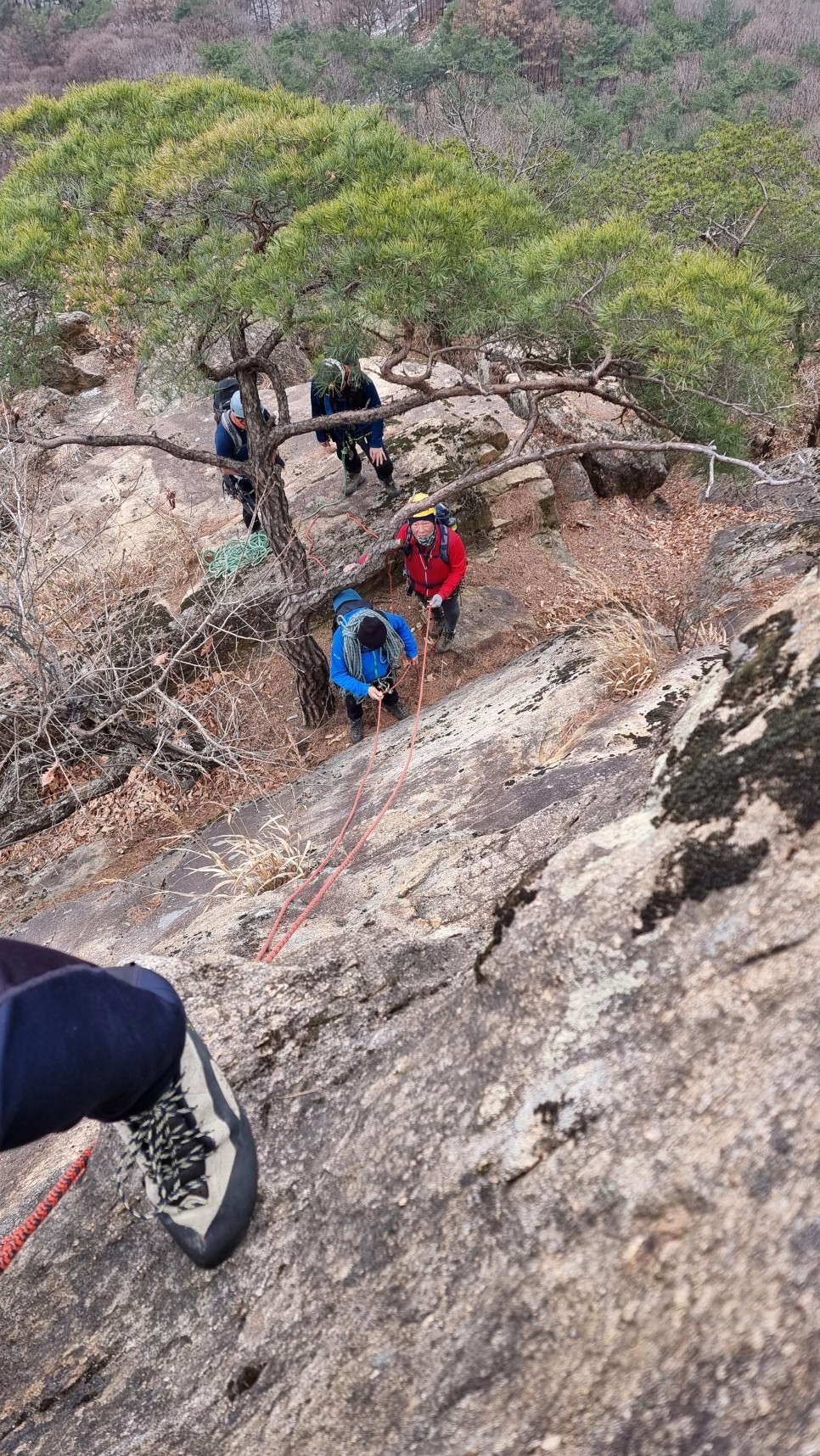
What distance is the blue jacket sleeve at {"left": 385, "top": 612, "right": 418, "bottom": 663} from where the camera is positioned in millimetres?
6695

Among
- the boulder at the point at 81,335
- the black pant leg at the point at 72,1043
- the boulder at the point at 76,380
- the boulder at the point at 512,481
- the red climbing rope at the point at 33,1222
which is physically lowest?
the red climbing rope at the point at 33,1222

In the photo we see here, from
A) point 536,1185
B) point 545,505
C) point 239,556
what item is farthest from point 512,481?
point 536,1185

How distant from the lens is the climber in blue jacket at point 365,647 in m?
6.36

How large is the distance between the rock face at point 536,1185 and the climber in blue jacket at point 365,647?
3717mm

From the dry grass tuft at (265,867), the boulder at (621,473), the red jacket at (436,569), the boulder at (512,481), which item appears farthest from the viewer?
the boulder at (621,473)

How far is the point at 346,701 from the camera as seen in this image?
23.7 feet

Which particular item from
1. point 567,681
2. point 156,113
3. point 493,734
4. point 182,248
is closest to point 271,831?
point 493,734

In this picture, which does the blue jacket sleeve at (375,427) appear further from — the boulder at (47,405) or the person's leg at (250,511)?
the boulder at (47,405)

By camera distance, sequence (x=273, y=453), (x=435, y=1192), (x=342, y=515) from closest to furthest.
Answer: (x=435, y=1192), (x=273, y=453), (x=342, y=515)

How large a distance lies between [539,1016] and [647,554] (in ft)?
28.4

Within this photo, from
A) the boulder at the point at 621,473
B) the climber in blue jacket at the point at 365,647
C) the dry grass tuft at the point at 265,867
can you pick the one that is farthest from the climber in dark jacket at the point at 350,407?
the boulder at the point at 621,473

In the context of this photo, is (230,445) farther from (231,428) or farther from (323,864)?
(323,864)

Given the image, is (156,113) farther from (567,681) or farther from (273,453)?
(567,681)

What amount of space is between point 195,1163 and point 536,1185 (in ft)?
2.97
